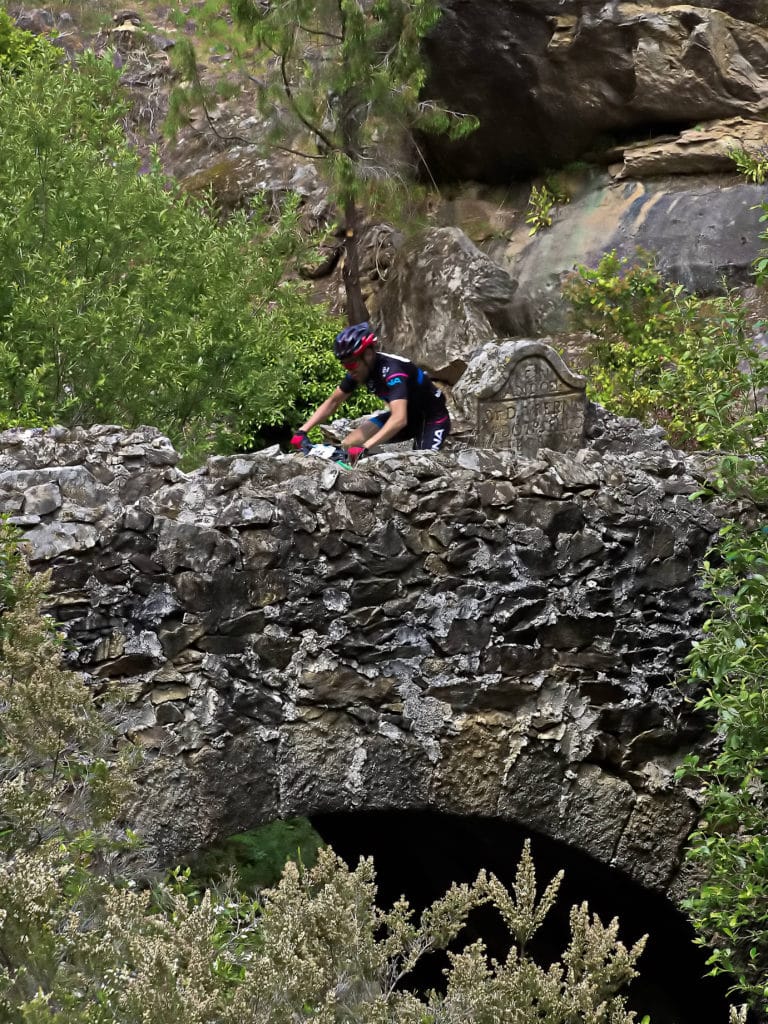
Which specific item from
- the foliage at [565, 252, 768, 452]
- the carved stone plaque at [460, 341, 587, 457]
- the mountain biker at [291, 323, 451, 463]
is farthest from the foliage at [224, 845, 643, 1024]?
the foliage at [565, 252, 768, 452]

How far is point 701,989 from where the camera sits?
33.4 ft

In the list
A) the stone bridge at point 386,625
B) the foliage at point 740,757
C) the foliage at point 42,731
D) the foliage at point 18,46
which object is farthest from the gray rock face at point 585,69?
the foliage at point 42,731

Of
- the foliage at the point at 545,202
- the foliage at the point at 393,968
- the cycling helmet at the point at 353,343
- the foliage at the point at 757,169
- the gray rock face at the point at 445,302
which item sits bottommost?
the gray rock face at the point at 445,302

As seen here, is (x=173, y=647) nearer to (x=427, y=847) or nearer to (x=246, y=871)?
(x=246, y=871)

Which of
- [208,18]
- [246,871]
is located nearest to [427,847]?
[246,871]

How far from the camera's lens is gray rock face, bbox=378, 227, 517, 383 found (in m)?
18.6

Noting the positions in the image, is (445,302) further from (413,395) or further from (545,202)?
(413,395)

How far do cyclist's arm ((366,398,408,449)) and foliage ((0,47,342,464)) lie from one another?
3.60 meters

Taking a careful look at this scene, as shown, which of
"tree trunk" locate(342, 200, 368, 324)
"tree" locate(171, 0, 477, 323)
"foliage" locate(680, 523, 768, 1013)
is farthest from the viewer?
"tree trunk" locate(342, 200, 368, 324)

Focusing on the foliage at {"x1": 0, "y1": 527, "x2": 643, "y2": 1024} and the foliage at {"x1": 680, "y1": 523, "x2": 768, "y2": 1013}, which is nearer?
the foliage at {"x1": 0, "y1": 527, "x2": 643, "y2": 1024}

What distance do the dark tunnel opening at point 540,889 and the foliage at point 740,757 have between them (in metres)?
1.19

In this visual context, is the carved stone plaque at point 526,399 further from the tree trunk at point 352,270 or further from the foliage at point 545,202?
the foliage at point 545,202

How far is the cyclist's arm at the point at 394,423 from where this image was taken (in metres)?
8.20

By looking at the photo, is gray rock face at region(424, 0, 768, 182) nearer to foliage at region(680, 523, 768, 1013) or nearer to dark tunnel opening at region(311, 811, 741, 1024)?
dark tunnel opening at region(311, 811, 741, 1024)
